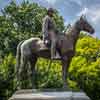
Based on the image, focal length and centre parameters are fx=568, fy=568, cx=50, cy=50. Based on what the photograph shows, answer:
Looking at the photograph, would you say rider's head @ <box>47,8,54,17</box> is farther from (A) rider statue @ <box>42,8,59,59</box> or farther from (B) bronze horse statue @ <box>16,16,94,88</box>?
(B) bronze horse statue @ <box>16,16,94,88</box>

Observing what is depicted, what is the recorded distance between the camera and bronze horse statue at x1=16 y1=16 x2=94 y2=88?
2270cm

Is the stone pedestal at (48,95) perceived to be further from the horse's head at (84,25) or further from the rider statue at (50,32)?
the horse's head at (84,25)

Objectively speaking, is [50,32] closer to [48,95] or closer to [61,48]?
[61,48]

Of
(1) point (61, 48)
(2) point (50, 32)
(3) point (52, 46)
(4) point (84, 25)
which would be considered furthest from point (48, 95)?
(4) point (84, 25)

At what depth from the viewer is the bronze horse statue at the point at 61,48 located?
74.5ft

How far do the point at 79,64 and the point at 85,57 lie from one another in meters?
4.01

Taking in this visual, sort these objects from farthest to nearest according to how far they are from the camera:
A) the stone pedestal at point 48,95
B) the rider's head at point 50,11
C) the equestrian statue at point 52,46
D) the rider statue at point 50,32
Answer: the rider's head at point 50,11 < the equestrian statue at point 52,46 < the rider statue at point 50,32 < the stone pedestal at point 48,95

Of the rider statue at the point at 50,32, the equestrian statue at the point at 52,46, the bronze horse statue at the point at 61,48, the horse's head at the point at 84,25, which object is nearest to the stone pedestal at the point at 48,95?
the equestrian statue at the point at 52,46

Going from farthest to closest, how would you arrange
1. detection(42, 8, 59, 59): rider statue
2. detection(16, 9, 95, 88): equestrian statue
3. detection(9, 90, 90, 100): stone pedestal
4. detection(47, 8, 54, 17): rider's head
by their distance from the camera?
detection(47, 8, 54, 17): rider's head → detection(16, 9, 95, 88): equestrian statue → detection(42, 8, 59, 59): rider statue → detection(9, 90, 90, 100): stone pedestal

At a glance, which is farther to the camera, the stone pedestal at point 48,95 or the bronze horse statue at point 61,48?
the bronze horse statue at point 61,48

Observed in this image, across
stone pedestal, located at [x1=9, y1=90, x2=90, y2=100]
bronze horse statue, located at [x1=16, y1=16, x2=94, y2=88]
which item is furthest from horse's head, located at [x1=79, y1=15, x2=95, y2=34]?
stone pedestal, located at [x1=9, y1=90, x2=90, y2=100]

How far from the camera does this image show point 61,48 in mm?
22688

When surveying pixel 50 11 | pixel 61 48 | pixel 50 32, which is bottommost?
pixel 61 48

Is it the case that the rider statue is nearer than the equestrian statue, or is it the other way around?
the rider statue
